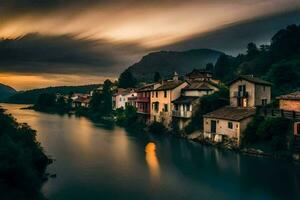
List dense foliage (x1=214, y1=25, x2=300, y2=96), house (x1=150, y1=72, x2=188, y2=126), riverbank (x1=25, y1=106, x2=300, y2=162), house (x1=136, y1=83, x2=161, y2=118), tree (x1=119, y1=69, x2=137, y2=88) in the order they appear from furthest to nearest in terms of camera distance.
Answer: tree (x1=119, y1=69, x2=137, y2=88), house (x1=136, y1=83, x2=161, y2=118), dense foliage (x1=214, y1=25, x2=300, y2=96), house (x1=150, y1=72, x2=188, y2=126), riverbank (x1=25, y1=106, x2=300, y2=162)

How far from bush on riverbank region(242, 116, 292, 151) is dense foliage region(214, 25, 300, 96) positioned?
18707mm

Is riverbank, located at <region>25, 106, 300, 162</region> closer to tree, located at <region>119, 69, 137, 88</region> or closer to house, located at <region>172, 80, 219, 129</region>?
house, located at <region>172, 80, 219, 129</region>

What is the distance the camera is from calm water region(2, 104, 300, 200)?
25.5 meters

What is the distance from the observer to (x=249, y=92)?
46750 millimetres

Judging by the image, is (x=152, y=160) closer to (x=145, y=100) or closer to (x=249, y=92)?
(x=249, y=92)

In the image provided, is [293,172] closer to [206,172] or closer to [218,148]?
[206,172]

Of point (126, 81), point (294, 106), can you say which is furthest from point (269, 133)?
point (126, 81)

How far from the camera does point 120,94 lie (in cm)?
9475

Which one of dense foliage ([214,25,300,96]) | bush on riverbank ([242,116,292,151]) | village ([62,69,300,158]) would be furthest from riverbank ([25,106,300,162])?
dense foliage ([214,25,300,96])

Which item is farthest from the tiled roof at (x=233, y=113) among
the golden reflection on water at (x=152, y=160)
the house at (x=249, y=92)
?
A: the golden reflection on water at (x=152, y=160)

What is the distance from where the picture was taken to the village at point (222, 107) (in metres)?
38.7

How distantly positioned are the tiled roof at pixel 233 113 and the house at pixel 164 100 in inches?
521

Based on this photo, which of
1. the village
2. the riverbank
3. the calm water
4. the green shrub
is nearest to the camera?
the calm water

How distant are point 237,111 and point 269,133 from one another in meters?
7.76
